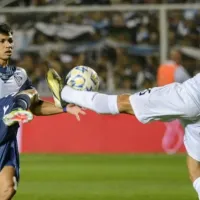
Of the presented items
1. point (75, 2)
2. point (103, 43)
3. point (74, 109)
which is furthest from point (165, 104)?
point (75, 2)

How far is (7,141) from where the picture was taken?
816cm

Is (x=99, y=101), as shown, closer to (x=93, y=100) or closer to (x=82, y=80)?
(x=93, y=100)

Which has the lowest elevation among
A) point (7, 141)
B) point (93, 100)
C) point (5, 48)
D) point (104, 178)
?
point (104, 178)

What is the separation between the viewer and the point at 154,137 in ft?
59.3

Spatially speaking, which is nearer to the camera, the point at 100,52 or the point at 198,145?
the point at 198,145

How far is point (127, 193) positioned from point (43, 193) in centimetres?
115

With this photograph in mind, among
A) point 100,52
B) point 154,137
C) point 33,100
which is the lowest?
point 154,137

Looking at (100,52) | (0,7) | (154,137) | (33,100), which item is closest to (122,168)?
(154,137)

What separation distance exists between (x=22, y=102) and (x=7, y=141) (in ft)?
1.59

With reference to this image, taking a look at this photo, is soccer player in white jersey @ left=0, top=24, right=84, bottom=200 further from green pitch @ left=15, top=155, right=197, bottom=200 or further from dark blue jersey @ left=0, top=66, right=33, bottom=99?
green pitch @ left=15, top=155, right=197, bottom=200

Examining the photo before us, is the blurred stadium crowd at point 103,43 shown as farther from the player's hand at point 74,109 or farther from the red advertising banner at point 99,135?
the player's hand at point 74,109

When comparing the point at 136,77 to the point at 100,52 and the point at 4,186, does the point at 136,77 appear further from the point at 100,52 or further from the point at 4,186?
the point at 4,186

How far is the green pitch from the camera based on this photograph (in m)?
11.8

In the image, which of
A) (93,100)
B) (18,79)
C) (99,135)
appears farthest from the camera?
(99,135)
